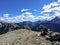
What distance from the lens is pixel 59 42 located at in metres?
27.6

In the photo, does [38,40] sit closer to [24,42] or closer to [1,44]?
[24,42]

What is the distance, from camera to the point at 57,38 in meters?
29.3

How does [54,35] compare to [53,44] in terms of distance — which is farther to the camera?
[54,35]

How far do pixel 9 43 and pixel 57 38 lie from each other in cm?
952

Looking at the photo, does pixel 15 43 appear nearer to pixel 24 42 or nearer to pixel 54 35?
pixel 24 42

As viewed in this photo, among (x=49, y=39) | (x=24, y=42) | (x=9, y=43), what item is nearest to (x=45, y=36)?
(x=49, y=39)

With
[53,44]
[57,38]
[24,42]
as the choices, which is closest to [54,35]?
[57,38]

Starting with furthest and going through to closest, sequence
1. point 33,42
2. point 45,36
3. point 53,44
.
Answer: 1. point 45,36
2. point 33,42
3. point 53,44

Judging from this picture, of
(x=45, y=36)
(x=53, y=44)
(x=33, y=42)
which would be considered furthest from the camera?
(x=45, y=36)

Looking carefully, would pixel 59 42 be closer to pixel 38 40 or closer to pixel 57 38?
pixel 57 38

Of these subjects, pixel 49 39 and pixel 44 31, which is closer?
pixel 49 39

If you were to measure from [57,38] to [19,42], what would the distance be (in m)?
7.40

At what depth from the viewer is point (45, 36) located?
32000 mm

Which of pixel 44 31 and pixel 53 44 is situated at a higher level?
pixel 44 31
